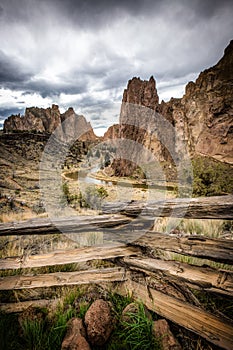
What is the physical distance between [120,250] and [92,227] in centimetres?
54

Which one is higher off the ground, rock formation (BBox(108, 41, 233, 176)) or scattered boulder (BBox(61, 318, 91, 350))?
rock formation (BBox(108, 41, 233, 176))

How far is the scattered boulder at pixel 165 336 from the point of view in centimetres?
167

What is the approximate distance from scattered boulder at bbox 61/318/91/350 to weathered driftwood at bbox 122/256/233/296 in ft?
2.92

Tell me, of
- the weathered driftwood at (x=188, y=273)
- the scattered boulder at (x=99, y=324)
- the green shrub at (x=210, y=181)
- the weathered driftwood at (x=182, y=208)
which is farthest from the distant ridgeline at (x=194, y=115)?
the scattered boulder at (x=99, y=324)

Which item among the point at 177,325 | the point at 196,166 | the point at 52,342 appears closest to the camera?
the point at 52,342

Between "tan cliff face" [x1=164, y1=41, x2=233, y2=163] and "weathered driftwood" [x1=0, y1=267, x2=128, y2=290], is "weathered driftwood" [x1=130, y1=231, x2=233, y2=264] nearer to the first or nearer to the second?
"weathered driftwood" [x1=0, y1=267, x2=128, y2=290]

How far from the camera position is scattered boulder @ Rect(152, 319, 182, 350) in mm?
1675

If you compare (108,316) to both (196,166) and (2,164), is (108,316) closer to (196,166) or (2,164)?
(196,166)

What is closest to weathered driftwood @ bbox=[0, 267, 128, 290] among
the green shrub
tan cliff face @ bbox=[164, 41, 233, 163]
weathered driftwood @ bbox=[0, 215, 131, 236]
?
weathered driftwood @ bbox=[0, 215, 131, 236]

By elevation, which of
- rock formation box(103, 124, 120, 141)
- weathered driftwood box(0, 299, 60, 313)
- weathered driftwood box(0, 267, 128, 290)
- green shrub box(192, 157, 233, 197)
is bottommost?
weathered driftwood box(0, 299, 60, 313)

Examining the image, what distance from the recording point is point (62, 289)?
8.27 ft

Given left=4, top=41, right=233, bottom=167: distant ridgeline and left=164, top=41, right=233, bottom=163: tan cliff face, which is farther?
left=4, top=41, right=233, bottom=167: distant ridgeline

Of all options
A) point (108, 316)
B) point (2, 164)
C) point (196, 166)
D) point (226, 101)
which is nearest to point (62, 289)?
point (108, 316)

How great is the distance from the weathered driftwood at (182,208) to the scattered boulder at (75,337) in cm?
129
